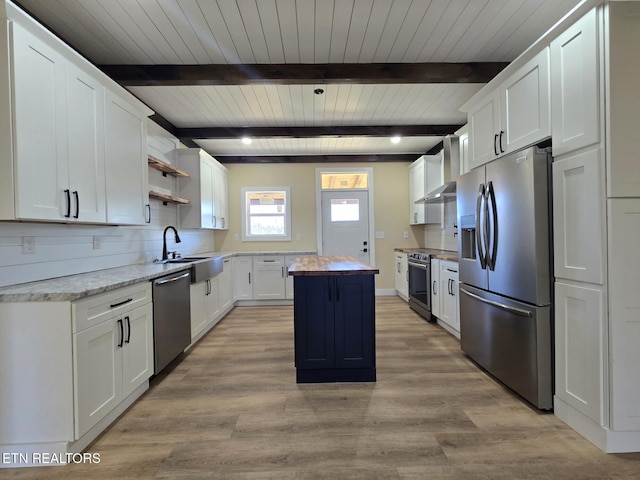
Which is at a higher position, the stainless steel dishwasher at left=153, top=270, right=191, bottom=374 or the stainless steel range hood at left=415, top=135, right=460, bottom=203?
the stainless steel range hood at left=415, top=135, right=460, bottom=203

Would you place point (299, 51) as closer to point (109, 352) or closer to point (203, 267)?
point (203, 267)

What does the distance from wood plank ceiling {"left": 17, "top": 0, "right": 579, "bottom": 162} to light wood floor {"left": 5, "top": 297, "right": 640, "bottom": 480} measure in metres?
2.65

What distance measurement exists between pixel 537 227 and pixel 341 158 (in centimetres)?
406

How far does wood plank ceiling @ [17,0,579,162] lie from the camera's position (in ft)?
6.90

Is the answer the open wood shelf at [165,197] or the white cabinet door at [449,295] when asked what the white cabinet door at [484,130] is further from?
the open wood shelf at [165,197]

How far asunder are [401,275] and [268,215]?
104 inches

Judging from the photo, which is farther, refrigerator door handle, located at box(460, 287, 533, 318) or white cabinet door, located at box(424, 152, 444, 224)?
white cabinet door, located at box(424, 152, 444, 224)

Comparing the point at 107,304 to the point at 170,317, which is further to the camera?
the point at 170,317

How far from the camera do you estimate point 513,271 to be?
2121mm

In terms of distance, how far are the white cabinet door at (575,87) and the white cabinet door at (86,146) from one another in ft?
9.88

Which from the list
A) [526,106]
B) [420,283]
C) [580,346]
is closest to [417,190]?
[420,283]

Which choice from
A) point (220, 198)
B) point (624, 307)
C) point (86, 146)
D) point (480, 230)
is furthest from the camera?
point (220, 198)

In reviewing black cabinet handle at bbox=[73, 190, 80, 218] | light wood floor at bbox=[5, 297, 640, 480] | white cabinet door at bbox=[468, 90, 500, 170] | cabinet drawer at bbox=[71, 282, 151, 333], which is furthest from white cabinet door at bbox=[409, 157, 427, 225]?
black cabinet handle at bbox=[73, 190, 80, 218]

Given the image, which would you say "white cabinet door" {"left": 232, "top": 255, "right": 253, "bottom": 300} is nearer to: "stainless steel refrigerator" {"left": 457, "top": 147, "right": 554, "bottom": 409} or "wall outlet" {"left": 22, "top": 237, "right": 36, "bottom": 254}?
"wall outlet" {"left": 22, "top": 237, "right": 36, "bottom": 254}
